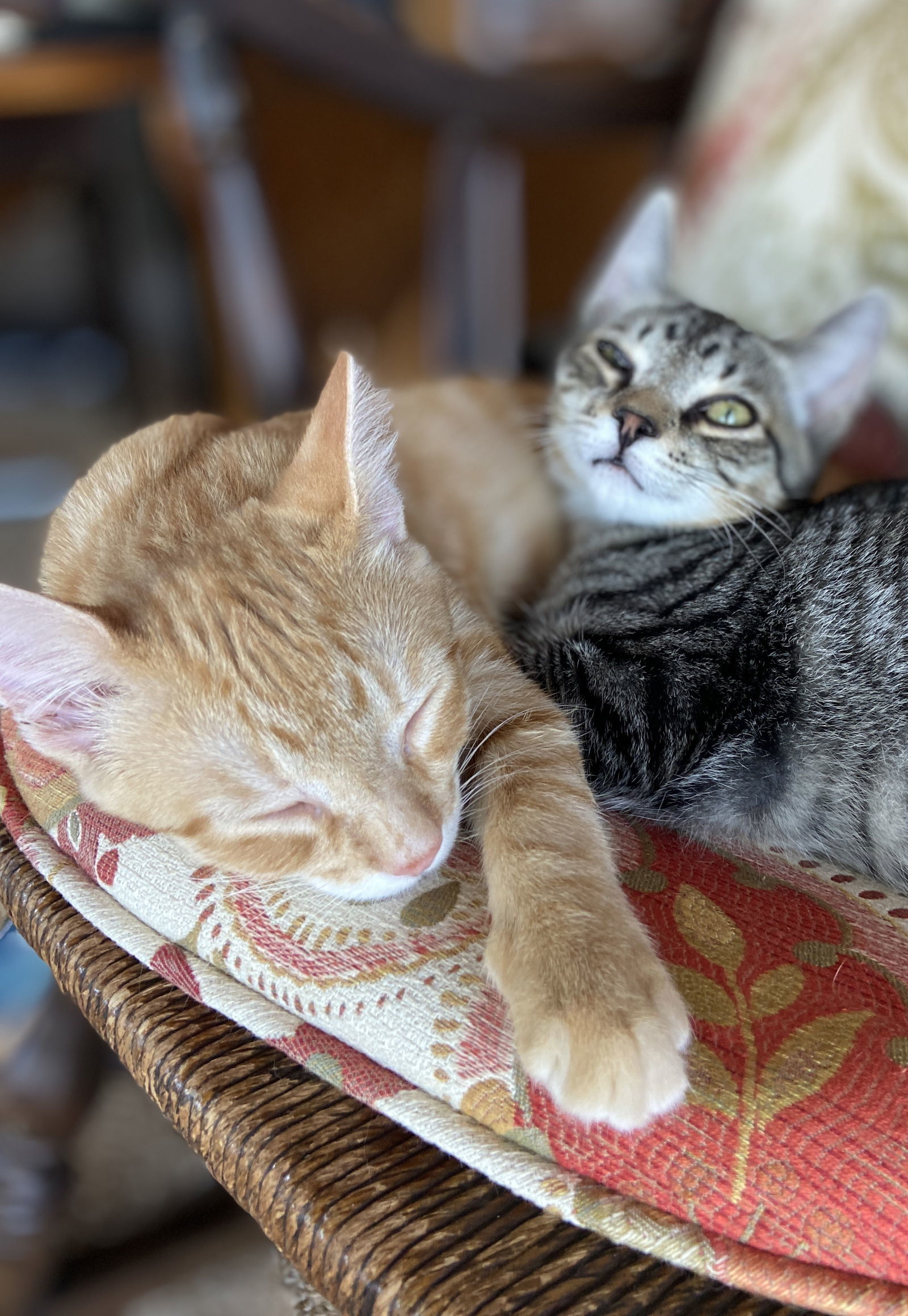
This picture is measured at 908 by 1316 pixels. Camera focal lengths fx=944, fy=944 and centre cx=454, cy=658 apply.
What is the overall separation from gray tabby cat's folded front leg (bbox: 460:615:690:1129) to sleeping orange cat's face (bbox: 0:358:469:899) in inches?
2.5

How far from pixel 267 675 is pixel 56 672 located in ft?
0.55

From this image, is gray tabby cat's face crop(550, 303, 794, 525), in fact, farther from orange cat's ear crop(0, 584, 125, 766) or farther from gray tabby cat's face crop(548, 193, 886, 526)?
orange cat's ear crop(0, 584, 125, 766)

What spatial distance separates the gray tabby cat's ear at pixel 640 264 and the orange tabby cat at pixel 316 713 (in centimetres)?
77

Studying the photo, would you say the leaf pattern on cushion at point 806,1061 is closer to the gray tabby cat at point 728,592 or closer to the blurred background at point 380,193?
the gray tabby cat at point 728,592

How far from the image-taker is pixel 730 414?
1.34 meters

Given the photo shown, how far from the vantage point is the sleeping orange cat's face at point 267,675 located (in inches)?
30.9

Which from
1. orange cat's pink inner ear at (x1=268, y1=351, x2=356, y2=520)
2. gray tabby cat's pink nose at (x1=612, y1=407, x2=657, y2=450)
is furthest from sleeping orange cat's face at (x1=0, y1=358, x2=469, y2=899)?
gray tabby cat's pink nose at (x1=612, y1=407, x2=657, y2=450)

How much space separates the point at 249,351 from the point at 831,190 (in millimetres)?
1014

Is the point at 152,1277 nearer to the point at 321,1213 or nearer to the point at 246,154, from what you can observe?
the point at 321,1213

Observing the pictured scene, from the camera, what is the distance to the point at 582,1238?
0.61m

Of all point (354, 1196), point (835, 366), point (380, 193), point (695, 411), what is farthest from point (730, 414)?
point (380, 193)

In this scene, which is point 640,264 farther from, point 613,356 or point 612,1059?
point 612,1059

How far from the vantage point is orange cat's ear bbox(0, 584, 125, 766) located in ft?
2.32

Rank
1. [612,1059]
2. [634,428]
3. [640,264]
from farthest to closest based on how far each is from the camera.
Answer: [640,264], [634,428], [612,1059]
